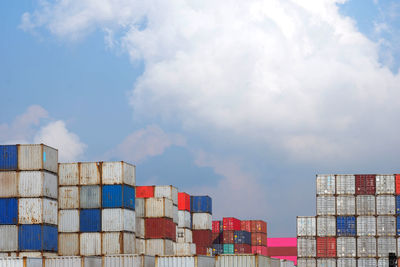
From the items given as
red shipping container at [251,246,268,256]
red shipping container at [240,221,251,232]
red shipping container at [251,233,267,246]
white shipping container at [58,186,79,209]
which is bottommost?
red shipping container at [251,246,268,256]

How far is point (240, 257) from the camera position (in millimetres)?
47500

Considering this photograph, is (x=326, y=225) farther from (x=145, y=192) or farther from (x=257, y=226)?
(x=257, y=226)

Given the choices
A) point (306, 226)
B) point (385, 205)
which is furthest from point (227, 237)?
point (385, 205)

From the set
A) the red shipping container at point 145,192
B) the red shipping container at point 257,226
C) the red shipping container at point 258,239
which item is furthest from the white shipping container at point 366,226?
the red shipping container at point 257,226

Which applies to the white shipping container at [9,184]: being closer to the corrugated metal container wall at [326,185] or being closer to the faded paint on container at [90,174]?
the faded paint on container at [90,174]

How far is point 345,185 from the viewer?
74500 millimetres

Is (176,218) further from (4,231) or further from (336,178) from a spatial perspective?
(4,231)

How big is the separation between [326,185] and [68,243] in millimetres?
27743

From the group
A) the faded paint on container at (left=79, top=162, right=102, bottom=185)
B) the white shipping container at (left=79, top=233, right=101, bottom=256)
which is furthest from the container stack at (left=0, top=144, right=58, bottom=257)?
the faded paint on container at (left=79, top=162, right=102, bottom=185)

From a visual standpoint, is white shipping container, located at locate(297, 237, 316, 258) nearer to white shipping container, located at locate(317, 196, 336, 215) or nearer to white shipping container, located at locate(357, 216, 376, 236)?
A: white shipping container, located at locate(317, 196, 336, 215)

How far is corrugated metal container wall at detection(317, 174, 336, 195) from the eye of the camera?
245ft

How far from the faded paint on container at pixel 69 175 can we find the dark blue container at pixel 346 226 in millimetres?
28266

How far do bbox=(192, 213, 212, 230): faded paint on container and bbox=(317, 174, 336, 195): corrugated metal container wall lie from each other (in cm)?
2752

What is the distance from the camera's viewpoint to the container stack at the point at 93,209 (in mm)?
66438
